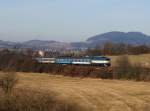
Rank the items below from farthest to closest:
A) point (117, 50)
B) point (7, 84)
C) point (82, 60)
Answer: point (117, 50) → point (82, 60) → point (7, 84)

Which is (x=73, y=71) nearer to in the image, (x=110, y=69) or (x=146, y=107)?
(x=110, y=69)

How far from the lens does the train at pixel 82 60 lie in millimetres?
81312

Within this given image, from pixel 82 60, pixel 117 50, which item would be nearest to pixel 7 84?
pixel 82 60

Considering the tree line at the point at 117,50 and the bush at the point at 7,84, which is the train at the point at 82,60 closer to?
the tree line at the point at 117,50

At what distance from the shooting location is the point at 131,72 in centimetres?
6762

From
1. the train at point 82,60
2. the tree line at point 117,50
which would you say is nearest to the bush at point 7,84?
the train at point 82,60

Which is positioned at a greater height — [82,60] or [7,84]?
[82,60]

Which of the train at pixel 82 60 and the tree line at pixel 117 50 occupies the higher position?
the tree line at pixel 117 50

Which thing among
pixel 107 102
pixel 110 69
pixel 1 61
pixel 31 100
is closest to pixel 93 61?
pixel 110 69

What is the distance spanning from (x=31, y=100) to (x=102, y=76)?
4673 centimetres

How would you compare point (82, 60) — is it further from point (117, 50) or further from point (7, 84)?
point (7, 84)

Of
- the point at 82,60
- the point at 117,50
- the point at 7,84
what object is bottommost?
the point at 7,84

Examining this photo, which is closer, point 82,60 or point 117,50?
point 82,60

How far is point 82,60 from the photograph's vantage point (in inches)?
3302
